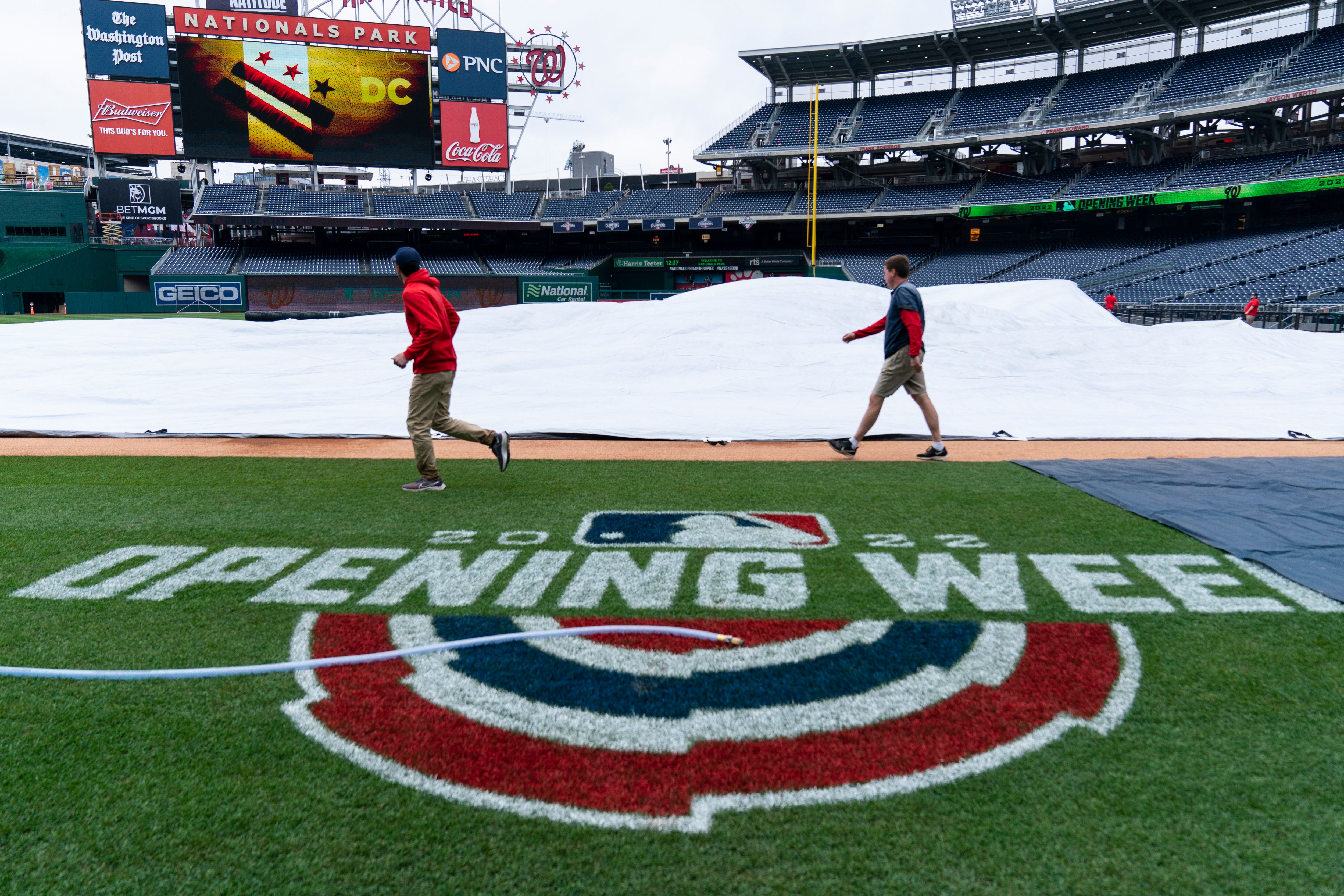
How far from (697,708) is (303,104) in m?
40.0

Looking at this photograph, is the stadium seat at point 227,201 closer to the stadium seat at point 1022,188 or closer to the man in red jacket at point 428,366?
the stadium seat at point 1022,188

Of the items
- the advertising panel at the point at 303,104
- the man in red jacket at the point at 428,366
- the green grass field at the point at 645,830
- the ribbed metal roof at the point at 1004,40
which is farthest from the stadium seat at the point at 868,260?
the green grass field at the point at 645,830

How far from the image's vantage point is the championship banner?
112ft

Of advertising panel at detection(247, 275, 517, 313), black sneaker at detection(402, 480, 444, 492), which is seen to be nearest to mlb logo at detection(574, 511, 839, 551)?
black sneaker at detection(402, 480, 444, 492)

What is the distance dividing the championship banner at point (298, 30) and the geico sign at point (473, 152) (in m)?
4.20

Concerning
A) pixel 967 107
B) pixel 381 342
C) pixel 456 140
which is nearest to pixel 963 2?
pixel 967 107

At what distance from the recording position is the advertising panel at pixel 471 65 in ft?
122

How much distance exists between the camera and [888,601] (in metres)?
3.51

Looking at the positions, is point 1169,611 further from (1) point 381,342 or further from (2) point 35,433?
(1) point 381,342

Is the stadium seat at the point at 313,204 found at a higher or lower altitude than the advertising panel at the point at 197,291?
higher

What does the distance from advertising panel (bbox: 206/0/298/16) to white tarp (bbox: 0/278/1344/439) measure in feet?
97.1

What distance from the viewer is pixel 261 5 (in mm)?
36406

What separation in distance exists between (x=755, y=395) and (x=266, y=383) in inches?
238

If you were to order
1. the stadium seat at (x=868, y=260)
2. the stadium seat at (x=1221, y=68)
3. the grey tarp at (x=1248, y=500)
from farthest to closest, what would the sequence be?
the stadium seat at (x=868, y=260) → the stadium seat at (x=1221, y=68) → the grey tarp at (x=1248, y=500)
